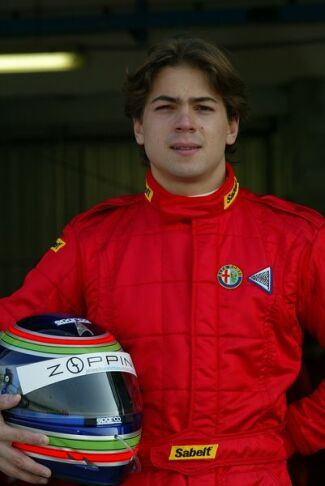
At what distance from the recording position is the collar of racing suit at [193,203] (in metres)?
2.46

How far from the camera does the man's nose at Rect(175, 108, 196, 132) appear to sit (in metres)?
2.43

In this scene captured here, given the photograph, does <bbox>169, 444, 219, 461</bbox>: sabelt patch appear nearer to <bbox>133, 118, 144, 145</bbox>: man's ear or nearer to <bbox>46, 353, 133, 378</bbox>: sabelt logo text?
<bbox>46, 353, 133, 378</bbox>: sabelt logo text

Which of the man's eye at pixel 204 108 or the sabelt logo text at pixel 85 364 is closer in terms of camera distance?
the sabelt logo text at pixel 85 364

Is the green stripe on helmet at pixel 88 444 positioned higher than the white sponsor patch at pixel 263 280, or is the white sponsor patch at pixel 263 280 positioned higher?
the white sponsor patch at pixel 263 280

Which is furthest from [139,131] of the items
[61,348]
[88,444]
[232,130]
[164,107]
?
[88,444]

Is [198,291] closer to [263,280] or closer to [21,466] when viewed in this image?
[263,280]

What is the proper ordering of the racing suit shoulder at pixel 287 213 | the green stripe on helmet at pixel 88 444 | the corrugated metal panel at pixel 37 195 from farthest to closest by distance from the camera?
the corrugated metal panel at pixel 37 195
the racing suit shoulder at pixel 287 213
the green stripe on helmet at pixel 88 444

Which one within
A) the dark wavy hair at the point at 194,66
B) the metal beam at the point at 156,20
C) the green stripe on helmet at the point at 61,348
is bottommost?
the green stripe on helmet at the point at 61,348

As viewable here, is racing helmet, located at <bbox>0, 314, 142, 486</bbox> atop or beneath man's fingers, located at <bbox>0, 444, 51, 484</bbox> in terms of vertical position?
atop

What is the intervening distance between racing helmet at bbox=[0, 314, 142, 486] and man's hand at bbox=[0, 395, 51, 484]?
0.02 meters

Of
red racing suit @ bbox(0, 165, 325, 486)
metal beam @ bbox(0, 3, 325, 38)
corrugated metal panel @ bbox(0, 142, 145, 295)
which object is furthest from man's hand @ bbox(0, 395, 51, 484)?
corrugated metal panel @ bbox(0, 142, 145, 295)

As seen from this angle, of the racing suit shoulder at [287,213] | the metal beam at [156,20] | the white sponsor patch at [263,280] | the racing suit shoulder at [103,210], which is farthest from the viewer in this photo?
the metal beam at [156,20]

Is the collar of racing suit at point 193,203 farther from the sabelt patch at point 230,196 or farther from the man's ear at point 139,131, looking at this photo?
the man's ear at point 139,131

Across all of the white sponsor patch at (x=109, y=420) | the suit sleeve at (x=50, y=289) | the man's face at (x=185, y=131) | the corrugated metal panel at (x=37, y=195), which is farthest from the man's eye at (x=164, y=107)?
the corrugated metal panel at (x=37, y=195)
